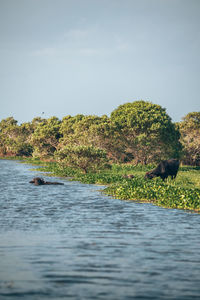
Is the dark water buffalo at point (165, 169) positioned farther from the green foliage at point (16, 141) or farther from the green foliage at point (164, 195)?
the green foliage at point (16, 141)

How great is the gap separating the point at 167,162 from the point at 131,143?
21949 mm

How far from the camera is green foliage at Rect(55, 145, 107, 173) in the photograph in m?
39.6

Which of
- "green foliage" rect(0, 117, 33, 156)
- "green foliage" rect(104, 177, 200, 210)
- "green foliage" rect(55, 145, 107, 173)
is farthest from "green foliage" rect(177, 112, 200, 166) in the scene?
"green foliage" rect(0, 117, 33, 156)

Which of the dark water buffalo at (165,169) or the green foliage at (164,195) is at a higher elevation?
the dark water buffalo at (165,169)

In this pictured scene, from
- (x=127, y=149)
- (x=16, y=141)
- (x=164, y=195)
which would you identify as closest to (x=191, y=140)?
(x=127, y=149)

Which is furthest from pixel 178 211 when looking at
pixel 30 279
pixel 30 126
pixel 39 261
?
pixel 30 126

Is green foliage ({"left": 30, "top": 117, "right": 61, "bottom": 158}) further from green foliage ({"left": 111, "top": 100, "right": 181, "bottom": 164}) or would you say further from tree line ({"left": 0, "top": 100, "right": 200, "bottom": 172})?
green foliage ({"left": 111, "top": 100, "right": 181, "bottom": 164})

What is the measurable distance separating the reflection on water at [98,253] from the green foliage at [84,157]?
1996 cm

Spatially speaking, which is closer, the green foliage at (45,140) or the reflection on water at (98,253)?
the reflection on water at (98,253)

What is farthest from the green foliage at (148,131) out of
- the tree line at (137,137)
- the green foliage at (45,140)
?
the green foliage at (45,140)

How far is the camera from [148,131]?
5312 cm

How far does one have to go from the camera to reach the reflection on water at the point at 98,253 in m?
8.08

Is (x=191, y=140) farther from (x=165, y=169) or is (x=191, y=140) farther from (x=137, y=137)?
(x=165, y=169)

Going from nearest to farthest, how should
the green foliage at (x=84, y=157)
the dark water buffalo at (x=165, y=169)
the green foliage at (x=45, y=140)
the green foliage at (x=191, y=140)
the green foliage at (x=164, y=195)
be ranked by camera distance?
the green foliage at (x=164, y=195) < the dark water buffalo at (x=165, y=169) < the green foliage at (x=84, y=157) < the green foliage at (x=191, y=140) < the green foliage at (x=45, y=140)
